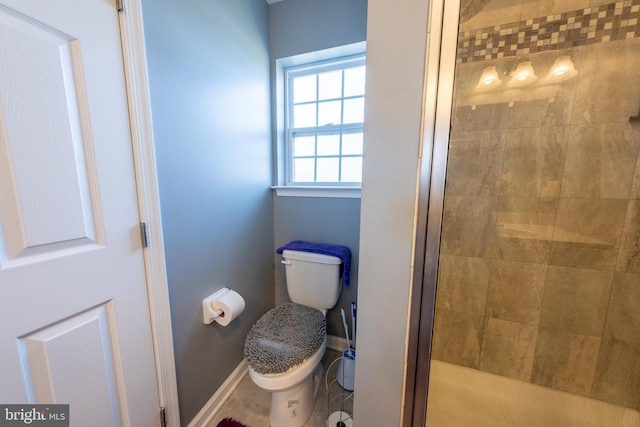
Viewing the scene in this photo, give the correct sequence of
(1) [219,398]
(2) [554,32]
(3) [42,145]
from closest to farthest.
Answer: (3) [42,145] < (2) [554,32] < (1) [219,398]

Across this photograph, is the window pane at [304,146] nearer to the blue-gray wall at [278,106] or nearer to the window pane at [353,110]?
the blue-gray wall at [278,106]

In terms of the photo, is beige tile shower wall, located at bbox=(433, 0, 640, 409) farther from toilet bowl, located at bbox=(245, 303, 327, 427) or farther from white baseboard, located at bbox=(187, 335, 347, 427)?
white baseboard, located at bbox=(187, 335, 347, 427)

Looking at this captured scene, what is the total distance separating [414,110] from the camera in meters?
0.62

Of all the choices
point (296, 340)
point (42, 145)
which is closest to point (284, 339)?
point (296, 340)

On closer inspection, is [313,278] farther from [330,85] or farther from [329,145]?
[330,85]

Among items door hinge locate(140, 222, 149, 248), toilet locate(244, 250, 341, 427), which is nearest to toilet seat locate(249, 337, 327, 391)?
toilet locate(244, 250, 341, 427)

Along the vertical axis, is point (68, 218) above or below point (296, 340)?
above

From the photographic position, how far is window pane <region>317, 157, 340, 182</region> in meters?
1.59

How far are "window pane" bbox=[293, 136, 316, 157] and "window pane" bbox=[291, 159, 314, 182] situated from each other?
0.05 meters

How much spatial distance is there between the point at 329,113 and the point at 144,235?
4.28 ft

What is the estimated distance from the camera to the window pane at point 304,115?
63.8 inches

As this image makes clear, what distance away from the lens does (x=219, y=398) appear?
1.22 metres

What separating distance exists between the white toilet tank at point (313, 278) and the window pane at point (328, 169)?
56cm

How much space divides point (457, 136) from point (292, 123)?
1156 millimetres
